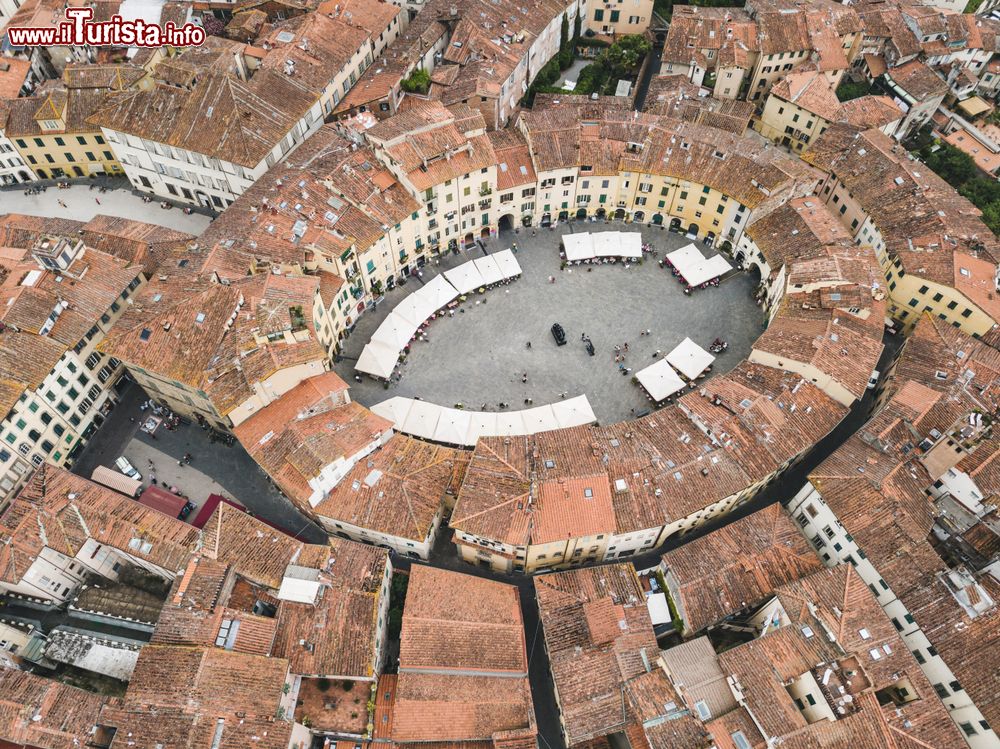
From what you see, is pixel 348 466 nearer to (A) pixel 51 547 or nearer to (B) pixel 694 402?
(A) pixel 51 547

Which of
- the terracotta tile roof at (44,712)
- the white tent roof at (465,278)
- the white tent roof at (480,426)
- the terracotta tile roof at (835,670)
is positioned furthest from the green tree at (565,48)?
the terracotta tile roof at (44,712)

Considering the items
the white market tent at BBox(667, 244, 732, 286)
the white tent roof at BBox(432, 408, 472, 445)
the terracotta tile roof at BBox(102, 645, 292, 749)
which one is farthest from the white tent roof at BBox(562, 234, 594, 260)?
the terracotta tile roof at BBox(102, 645, 292, 749)

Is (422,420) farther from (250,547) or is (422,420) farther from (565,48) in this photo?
(565,48)

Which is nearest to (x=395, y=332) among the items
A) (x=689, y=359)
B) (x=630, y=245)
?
(x=630, y=245)

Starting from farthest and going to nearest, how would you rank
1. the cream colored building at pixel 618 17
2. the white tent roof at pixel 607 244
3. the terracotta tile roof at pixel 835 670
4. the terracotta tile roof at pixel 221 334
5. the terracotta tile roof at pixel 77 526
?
1. the cream colored building at pixel 618 17
2. the white tent roof at pixel 607 244
3. the terracotta tile roof at pixel 221 334
4. the terracotta tile roof at pixel 77 526
5. the terracotta tile roof at pixel 835 670

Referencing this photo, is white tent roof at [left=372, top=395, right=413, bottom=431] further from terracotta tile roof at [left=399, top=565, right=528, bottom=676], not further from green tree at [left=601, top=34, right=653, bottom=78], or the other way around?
green tree at [left=601, top=34, right=653, bottom=78]

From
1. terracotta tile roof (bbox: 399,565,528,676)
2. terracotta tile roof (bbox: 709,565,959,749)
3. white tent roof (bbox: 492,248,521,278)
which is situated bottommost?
terracotta tile roof (bbox: 709,565,959,749)

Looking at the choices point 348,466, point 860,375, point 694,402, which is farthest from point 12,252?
point 860,375

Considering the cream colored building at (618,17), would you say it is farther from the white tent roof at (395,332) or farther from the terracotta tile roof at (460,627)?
the terracotta tile roof at (460,627)
